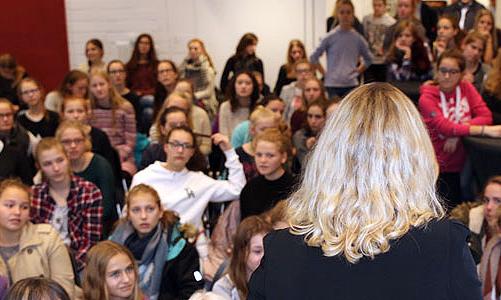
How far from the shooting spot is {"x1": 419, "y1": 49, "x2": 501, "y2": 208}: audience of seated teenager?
13.8 feet

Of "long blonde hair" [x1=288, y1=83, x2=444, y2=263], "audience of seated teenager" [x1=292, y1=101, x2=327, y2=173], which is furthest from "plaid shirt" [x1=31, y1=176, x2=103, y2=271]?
"long blonde hair" [x1=288, y1=83, x2=444, y2=263]

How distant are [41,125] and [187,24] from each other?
131 inches

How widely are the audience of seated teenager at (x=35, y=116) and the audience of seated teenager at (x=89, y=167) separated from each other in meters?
1.01

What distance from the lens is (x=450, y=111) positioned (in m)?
4.25

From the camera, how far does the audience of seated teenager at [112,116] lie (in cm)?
538

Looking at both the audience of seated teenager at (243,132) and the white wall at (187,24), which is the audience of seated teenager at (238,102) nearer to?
the audience of seated teenager at (243,132)

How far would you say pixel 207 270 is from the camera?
3.64 meters

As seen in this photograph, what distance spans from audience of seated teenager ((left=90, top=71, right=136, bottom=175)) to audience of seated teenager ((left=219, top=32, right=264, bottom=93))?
206 cm

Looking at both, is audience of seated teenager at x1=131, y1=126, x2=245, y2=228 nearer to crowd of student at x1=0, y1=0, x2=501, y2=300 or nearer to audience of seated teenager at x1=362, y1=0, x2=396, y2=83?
crowd of student at x1=0, y1=0, x2=501, y2=300

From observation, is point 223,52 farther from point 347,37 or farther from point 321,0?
point 347,37

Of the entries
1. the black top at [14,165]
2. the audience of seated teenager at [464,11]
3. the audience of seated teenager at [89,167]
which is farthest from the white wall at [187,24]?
the audience of seated teenager at [89,167]

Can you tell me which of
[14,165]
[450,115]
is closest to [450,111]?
[450,115]

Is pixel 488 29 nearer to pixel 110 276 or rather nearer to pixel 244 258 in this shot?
pixel 244 258

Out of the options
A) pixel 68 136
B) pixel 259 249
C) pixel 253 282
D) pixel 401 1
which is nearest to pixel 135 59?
pixel 401 1
